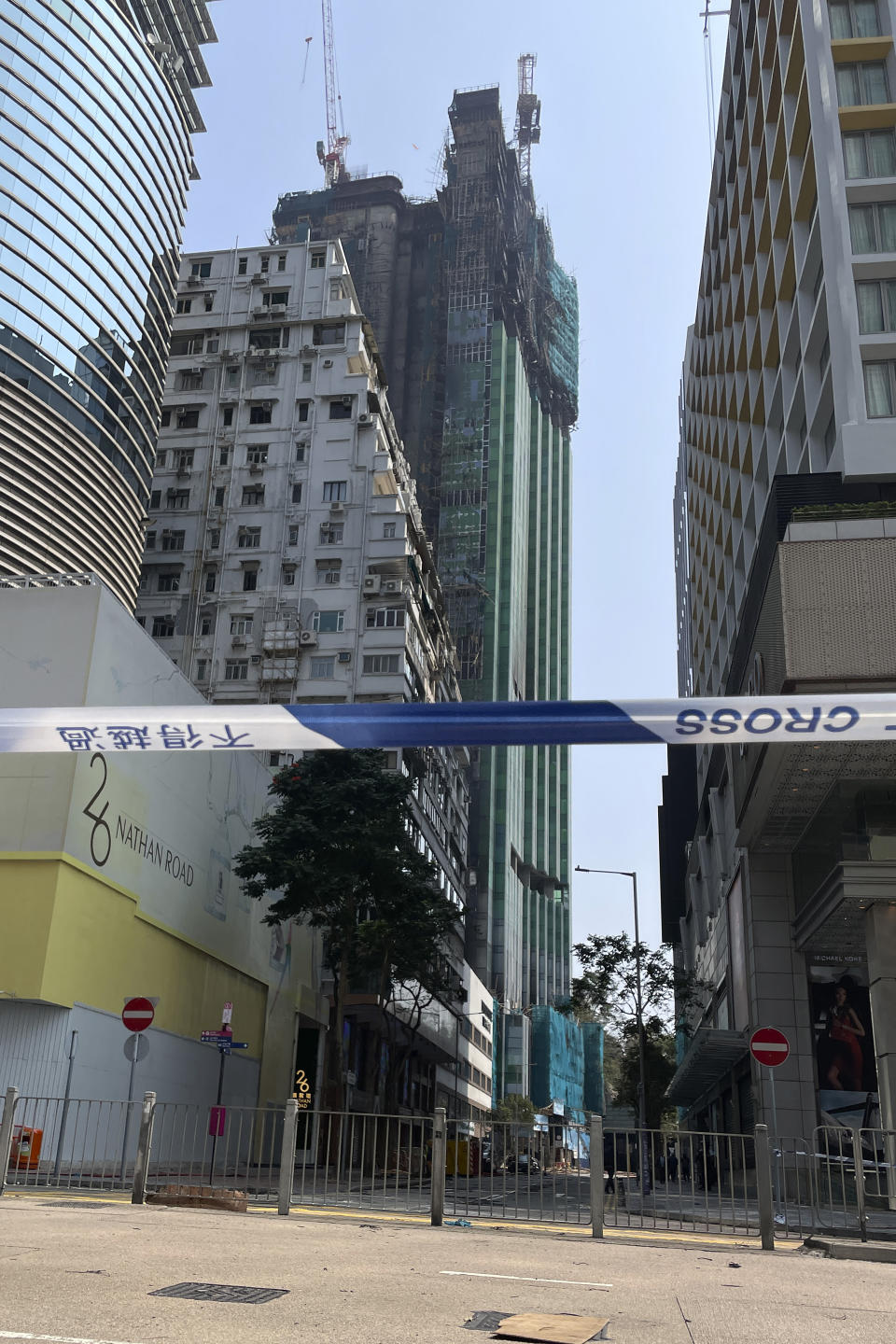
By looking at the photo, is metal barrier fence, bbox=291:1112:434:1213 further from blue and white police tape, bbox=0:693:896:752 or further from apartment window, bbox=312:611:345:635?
apartment window, bbox=312:611:345:635

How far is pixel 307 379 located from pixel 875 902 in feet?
174

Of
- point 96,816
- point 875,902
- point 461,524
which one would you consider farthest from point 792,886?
point 461,524

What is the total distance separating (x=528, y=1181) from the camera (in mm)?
14508

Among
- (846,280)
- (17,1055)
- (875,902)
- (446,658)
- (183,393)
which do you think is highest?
(183,393)

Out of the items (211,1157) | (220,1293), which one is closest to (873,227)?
(211,1157)

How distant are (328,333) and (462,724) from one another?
67604 millimetres

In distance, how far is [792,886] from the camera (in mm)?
32281

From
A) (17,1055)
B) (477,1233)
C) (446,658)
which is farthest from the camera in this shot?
(446,658)

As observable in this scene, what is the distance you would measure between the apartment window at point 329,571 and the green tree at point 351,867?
27672 millimetres

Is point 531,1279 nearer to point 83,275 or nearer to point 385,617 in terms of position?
point 83,275

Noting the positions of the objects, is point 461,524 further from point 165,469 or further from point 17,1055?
point 17,1055

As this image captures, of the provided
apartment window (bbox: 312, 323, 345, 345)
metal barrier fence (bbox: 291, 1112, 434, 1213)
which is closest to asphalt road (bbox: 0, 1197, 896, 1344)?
metal barrier fence (bbox: 291, 1112, 434, 1213)

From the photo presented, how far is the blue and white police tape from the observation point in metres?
7.07

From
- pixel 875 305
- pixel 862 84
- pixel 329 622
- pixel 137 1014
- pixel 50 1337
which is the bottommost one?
pixel 50 1337
